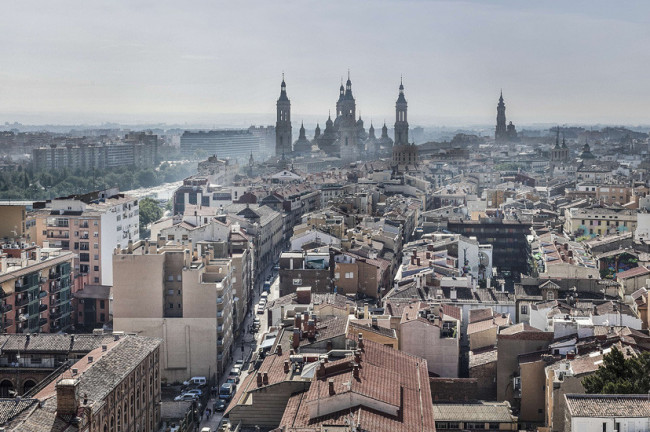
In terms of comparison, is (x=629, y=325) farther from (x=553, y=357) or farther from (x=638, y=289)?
(x=638, y=289)

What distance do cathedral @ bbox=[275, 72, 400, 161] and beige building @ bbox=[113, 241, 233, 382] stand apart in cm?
9873

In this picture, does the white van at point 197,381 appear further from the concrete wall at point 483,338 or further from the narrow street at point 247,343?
the concrete wall at point 483,338

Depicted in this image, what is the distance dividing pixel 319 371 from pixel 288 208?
1938 inches

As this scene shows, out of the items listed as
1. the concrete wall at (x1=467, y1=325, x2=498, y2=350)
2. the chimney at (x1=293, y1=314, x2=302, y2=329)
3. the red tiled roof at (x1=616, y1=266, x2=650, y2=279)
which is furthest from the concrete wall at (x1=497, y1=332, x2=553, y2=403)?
the red tiled roof at (x1=616, y1=266, x2=650, y2=279)

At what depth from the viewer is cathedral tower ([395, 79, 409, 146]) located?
14988 centimetres

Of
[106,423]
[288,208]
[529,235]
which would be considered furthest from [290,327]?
[288,208]

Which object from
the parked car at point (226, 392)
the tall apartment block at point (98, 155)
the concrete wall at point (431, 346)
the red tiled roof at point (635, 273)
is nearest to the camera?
the concrete wall at point (431, 346)

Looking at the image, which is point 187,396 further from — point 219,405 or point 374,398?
point 374,398

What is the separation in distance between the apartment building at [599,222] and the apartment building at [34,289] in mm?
31265

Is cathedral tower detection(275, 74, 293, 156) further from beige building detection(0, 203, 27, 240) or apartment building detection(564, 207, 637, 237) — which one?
beige building detection(0, 203, 27, 240)

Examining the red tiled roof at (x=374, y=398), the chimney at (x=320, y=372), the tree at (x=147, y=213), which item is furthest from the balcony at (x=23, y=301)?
the tree at (x=147, y=213)

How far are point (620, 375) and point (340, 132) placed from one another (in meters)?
→ 127

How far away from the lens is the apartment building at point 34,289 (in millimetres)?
36500

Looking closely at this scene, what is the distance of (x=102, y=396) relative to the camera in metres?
24.3
